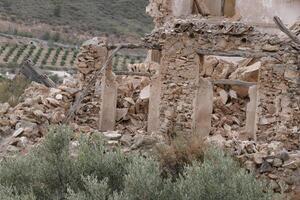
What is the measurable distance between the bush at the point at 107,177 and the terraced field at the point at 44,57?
37.9 m

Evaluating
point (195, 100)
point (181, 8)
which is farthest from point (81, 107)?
point (181, 8)

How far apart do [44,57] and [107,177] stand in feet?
152

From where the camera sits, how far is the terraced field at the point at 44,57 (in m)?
51.1

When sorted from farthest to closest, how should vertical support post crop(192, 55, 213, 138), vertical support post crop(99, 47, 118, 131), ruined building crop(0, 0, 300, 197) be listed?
vertical support post crop(99, 47, 118, 131), vertical support post crop(192, 55, 213, 138), ruined building crop(0, 0, 300, 197)

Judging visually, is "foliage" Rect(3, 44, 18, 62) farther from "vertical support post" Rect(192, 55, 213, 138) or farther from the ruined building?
"vertical support post" Rect(192, 55, 213, 138)

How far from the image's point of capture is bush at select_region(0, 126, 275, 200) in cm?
848

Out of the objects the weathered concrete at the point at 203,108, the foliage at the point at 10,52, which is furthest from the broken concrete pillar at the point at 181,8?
the foliage at the point at 10,52

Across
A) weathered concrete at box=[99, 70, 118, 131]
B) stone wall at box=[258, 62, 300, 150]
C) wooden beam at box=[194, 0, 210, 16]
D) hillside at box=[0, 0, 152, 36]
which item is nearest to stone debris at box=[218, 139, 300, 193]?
stone wall at box=[258, 62, 300, 150]

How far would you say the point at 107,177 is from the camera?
8.97m

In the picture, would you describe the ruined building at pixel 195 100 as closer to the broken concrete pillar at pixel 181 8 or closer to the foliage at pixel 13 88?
the broken concrete pillar at pixel 181 8

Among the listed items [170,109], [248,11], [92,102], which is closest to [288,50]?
[170,109]

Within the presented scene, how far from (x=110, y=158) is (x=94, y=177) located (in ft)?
1.28

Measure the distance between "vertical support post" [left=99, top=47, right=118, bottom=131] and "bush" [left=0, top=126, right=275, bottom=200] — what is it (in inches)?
204

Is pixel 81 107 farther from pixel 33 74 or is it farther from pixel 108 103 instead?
pixel 33 74
